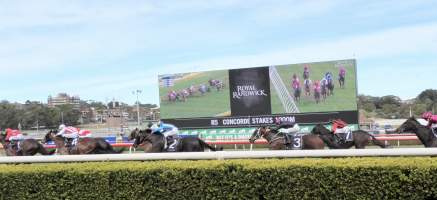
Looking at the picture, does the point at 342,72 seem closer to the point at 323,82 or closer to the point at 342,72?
the point at 342,72

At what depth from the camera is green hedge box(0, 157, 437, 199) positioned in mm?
4125

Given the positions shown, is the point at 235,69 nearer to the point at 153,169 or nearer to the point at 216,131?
the point at 216,131

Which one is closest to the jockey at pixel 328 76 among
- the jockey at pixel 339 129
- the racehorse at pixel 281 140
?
the jockey at pixel 339 129

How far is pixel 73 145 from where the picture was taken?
13.1 meters

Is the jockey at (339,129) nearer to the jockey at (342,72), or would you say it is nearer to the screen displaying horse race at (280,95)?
the screen displaying horse race at (280,95)

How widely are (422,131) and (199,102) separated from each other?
17.4 metres

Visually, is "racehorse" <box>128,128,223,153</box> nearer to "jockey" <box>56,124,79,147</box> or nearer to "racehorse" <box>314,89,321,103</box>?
"jockey" <box>56,124,79,147</box>

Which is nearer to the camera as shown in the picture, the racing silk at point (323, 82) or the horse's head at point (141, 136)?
the horse's head at point (141, 136)

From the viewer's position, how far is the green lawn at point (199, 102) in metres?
26.8

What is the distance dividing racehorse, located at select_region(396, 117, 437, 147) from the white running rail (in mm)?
13157

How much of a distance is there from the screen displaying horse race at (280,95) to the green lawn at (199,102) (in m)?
0.05

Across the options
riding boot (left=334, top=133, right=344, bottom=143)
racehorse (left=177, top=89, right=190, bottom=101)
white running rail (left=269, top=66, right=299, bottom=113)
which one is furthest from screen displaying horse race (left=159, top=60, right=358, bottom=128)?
riding boot (left=334, top=133, right=344, bottom=143)

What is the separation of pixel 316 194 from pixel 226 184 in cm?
79

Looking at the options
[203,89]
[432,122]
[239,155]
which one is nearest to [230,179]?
[239,155]
